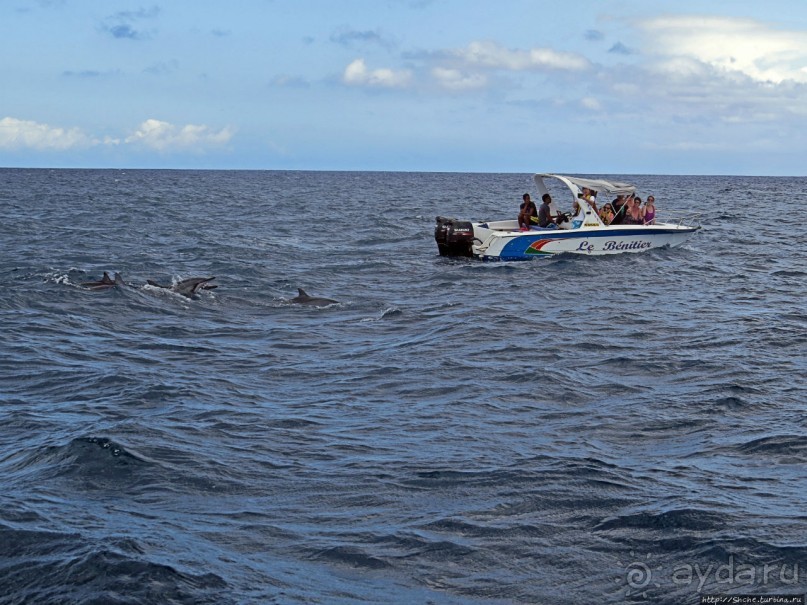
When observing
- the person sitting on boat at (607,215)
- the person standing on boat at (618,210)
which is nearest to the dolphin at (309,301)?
the person sitting on boat at (607,215)

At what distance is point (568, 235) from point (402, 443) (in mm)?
16784

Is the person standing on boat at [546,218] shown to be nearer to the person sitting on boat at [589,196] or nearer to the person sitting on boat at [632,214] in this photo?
the person sitting on boat at [589,196]

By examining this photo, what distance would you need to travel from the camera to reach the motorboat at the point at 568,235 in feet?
85.3

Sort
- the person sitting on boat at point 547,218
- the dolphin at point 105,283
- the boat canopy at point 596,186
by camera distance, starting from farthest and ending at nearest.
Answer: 1. the person sitting on boat at point 547,218
2. the boat canopy at point 596,186
3. the dolphin at point 105,283

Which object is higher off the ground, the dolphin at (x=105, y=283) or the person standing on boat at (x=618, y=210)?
the person standing on boat at (x=618, y=210)

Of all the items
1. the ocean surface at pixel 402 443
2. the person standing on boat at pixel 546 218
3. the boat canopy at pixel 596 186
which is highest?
the boat canopy at pixel 596 186

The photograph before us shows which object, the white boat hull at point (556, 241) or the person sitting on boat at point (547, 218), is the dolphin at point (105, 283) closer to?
the white boat hull at point (556, 241)

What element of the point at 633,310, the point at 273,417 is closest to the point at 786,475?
the point at 273,417

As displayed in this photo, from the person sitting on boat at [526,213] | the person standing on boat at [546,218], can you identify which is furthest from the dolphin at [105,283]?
the person standing on boat at [546,218]

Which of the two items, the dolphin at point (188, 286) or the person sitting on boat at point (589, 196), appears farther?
the person sitting on boat at point (589, 196)

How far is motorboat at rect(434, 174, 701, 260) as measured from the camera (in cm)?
2598

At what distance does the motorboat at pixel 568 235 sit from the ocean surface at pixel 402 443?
3848 mm

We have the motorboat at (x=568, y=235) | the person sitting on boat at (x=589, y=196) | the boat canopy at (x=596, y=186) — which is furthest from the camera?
the motorboat at (x=568, y=235)

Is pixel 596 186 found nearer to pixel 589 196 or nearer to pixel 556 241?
pixel 589 196
